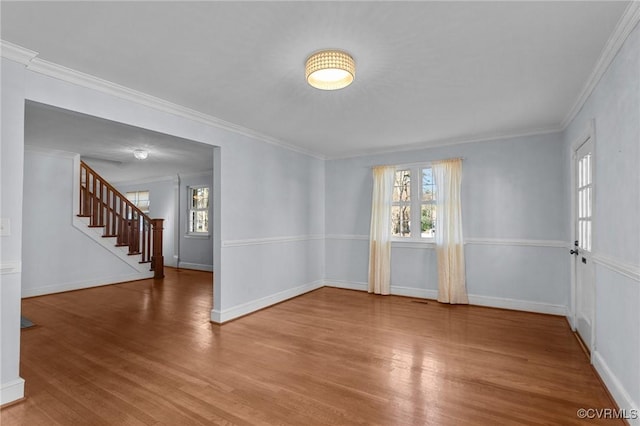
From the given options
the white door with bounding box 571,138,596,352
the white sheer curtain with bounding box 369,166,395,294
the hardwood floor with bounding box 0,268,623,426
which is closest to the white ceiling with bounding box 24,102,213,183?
the hardwood floor with bounding box 0,268,623,426

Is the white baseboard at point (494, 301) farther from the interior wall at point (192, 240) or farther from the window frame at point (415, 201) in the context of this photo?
the interior wall at point (192, 240)

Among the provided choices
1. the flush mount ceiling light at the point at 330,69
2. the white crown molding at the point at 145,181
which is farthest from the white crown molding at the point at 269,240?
the white crown molding at the point at 145,181

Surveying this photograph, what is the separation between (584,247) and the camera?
3.38 m

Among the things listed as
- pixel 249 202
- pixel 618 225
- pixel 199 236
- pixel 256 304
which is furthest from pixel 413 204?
pixel 199 236

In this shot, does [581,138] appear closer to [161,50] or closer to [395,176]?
[395,176]

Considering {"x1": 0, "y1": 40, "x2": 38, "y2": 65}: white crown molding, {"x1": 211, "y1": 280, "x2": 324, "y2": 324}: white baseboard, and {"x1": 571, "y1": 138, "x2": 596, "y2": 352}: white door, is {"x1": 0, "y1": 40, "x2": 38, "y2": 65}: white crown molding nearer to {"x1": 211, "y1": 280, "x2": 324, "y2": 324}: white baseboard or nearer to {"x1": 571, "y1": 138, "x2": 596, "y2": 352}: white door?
{"x1": 211, "y1": 280, "x2": 324, "y2": 324}: white baseboard

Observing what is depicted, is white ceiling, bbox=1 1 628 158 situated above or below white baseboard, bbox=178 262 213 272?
above

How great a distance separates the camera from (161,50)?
93.3 inches

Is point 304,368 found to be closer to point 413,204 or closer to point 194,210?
point 413,204

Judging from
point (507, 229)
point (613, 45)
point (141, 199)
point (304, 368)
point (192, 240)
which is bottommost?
point (304, 368)

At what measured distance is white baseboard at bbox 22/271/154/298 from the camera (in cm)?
542

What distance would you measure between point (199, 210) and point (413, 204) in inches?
223

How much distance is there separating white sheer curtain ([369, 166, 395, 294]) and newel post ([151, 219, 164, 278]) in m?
4.80

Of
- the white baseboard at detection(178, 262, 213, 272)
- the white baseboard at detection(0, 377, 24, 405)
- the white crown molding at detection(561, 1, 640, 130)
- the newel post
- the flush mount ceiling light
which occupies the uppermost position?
the white crown molding at detection(561, 1, 640, 130)
